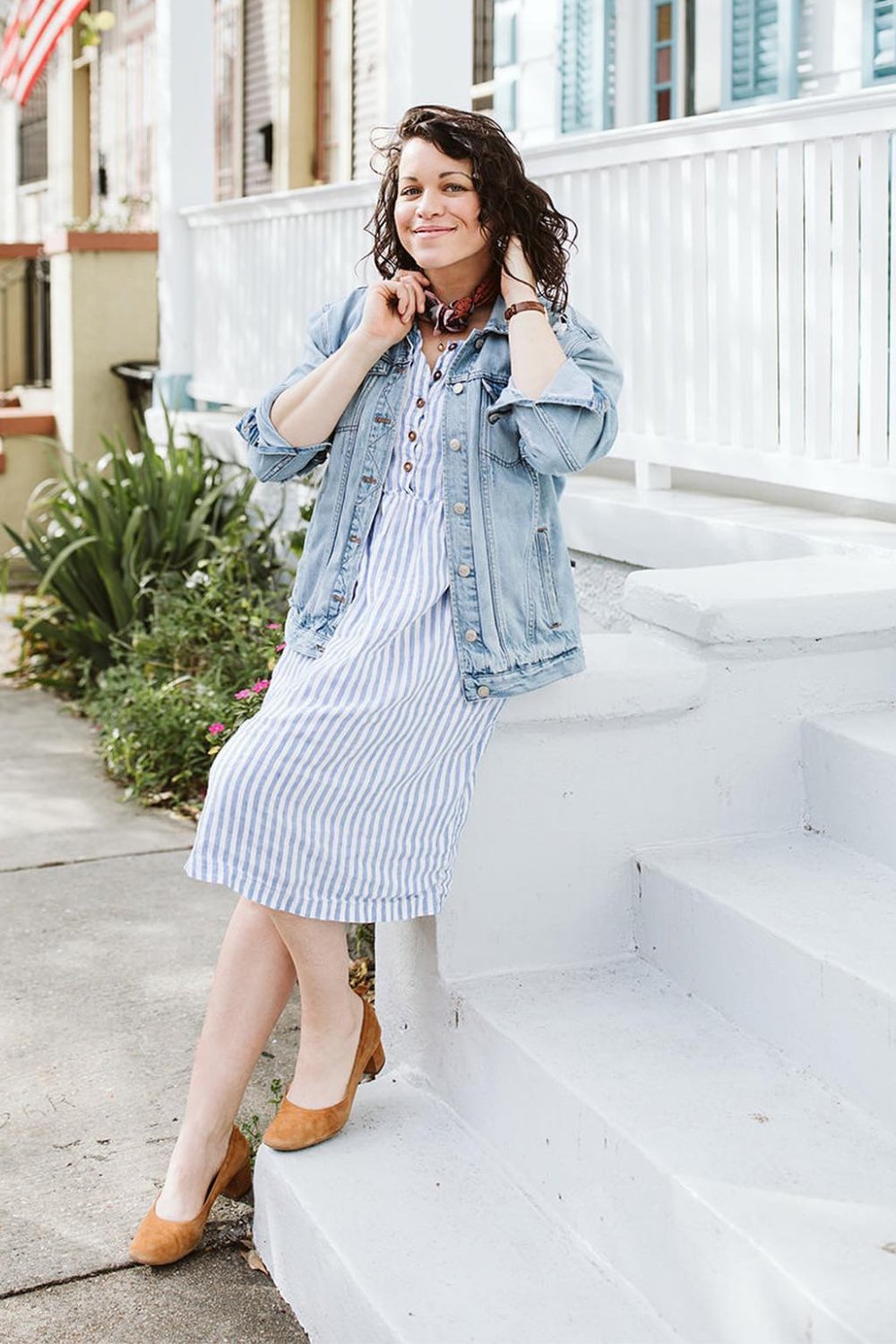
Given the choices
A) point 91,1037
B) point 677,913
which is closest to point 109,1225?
point 91,1037

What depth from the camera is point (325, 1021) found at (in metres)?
2.54

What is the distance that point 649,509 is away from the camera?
432 cm

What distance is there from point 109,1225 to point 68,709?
3.53 m

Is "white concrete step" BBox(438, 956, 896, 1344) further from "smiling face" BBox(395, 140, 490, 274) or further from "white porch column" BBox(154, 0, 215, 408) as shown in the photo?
"white porch column" BBox(154, 0, 215, 408)

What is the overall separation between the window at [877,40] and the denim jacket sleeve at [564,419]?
3.21 meters

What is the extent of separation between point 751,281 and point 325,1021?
2420 millimetres

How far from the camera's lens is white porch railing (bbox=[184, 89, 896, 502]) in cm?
380

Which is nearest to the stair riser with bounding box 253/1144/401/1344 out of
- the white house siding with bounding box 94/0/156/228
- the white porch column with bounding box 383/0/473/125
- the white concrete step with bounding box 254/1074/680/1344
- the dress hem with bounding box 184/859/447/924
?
the white concrete step with bounding box 254/1074/680/1344

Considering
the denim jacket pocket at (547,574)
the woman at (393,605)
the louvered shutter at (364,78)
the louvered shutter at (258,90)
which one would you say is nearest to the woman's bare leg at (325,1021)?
the woman at (393,605)

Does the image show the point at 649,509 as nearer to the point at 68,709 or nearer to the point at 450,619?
the point at 450,619

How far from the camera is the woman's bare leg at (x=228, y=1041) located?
2.51m

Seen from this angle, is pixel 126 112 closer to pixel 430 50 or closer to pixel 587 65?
pixel 587 65

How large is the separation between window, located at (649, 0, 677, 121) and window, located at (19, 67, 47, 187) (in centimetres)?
1192

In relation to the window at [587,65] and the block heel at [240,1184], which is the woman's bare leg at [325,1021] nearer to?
the block heel at [240,1184]
